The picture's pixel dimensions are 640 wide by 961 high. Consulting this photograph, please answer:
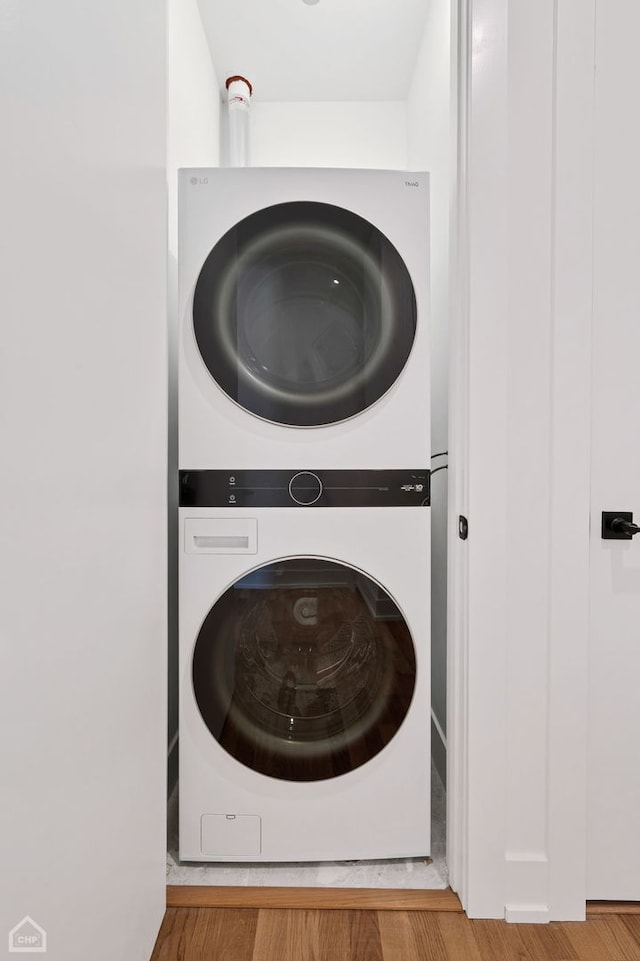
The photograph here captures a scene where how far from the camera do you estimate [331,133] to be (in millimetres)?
2457

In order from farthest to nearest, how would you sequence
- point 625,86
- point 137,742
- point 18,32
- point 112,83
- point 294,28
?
point 294,28
point 625,86
point 137,742
point 112,83
point 18,32

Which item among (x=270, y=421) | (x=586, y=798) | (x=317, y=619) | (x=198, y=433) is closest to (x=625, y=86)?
(x=270, y=421)

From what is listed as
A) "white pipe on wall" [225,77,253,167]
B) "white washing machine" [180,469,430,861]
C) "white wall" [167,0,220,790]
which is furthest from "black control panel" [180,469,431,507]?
"white pipe on wall" [225,77,253,167]

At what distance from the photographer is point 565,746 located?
130 cm

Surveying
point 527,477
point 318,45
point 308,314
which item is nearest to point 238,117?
point 318,45

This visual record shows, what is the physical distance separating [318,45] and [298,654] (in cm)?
221

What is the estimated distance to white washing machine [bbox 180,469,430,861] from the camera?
140cm

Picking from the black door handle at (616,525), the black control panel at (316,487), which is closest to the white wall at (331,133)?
the black control panel at (316,487)

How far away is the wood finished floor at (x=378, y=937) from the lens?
1179 mm

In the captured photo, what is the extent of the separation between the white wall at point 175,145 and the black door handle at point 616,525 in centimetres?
111

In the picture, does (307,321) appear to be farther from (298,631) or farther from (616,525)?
(616,525)

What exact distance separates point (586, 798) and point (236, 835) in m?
0.86

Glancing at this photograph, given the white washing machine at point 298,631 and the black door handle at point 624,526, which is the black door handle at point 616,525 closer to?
the black door handle at point 624,526

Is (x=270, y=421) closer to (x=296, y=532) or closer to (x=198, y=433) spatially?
(x=198, y=433)
